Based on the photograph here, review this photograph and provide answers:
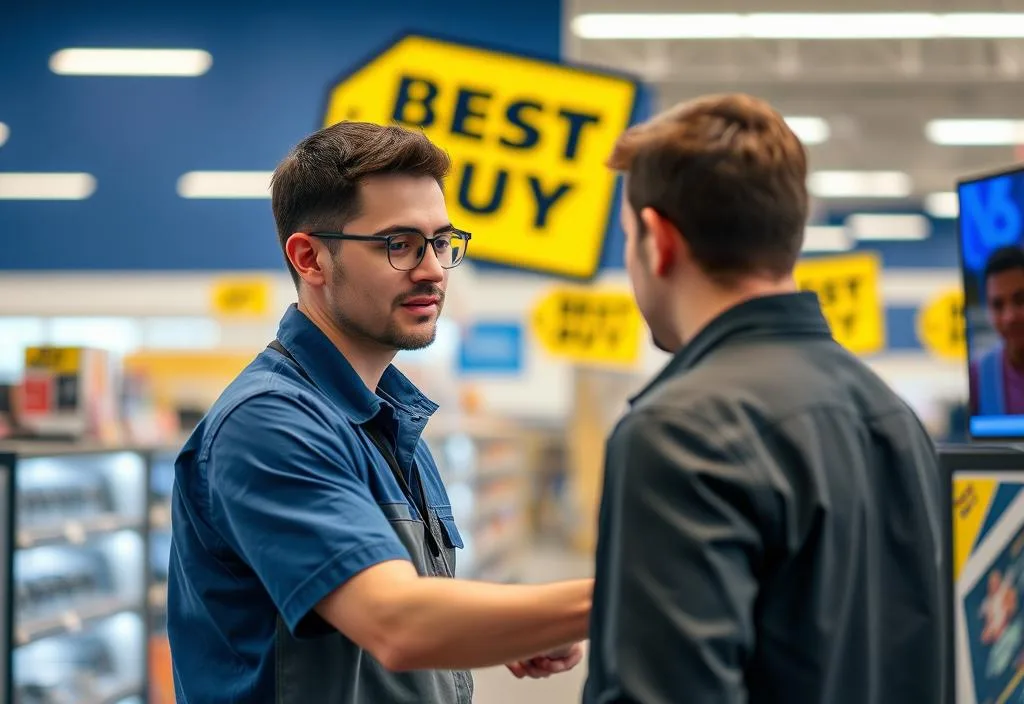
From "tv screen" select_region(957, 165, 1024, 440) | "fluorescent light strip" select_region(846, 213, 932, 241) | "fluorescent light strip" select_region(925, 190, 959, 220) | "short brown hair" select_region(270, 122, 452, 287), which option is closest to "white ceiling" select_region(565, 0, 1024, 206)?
"fluorescent light strip" select_region(925, 190, 959, 220)

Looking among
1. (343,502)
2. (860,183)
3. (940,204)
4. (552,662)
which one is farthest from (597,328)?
(940,204)

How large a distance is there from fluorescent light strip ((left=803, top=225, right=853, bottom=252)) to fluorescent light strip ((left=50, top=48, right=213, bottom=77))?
46.1ft

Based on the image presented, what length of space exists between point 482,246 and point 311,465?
2.32 metres

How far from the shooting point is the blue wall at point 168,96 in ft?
35.7

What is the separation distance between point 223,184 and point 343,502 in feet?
35.4

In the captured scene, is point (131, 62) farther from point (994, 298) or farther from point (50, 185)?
point (994, 298)

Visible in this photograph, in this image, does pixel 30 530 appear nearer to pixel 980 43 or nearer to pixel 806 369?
pixel 806 369

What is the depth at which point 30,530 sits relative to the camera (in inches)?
217

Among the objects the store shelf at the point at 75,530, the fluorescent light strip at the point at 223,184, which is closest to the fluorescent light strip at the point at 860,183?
the fluorescent light strip at the point at 223,184

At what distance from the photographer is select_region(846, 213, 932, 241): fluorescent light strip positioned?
2270 centimetres

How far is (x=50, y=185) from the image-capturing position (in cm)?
1198

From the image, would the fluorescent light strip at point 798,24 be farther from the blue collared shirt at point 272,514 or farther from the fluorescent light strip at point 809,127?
the blue collared shirt at point 272,514

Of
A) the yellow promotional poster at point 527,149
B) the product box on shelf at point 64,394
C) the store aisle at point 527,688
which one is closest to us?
the store aisle at point 527,688

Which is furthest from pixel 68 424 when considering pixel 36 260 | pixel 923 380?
pixel 923 380
